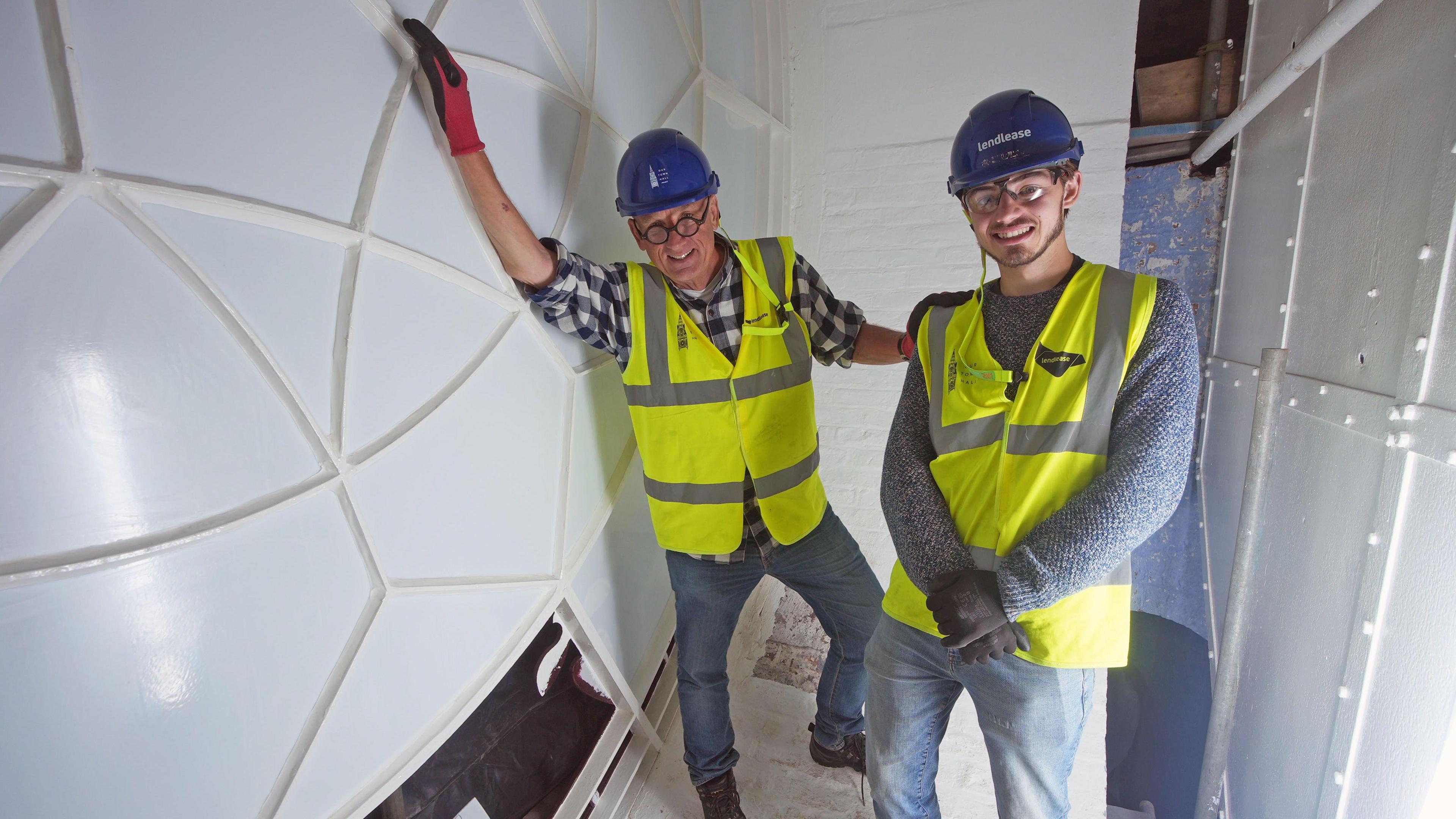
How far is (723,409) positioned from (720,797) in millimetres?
1456

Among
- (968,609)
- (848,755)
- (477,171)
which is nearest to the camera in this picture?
(968,609)

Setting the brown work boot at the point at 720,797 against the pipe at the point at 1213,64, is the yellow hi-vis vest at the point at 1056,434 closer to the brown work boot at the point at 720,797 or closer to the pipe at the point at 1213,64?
the brown work boot at the point at 720,797

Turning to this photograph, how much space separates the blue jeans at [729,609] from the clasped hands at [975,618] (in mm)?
754

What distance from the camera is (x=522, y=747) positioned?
2.22 meters

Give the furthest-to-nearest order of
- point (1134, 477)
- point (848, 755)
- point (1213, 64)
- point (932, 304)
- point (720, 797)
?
1. point (1213, 64)
2. point (848, 755)
3. point (720, 797)
4. point (932, 304)
5. point (1134, 477)

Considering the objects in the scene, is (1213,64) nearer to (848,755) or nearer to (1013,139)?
(1013,139)

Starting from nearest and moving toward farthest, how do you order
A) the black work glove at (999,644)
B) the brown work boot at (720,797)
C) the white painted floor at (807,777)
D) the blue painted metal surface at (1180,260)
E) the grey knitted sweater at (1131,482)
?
1. the grey knitted sweater at (1131,482)
2. the black work glove at (999,644)
3. the brown work boot at (720,797)
4. the white painted floor at (807,777)
5. the blue painted metal surface at (1180,260)

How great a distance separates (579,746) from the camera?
249cm

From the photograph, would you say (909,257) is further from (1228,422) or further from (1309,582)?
(1309,582)

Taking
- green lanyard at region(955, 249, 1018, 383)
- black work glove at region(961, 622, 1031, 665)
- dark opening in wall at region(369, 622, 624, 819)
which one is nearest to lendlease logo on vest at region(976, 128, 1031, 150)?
green lanyard at region(955, 249, 1018, 383)

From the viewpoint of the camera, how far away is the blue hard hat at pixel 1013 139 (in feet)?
5.19

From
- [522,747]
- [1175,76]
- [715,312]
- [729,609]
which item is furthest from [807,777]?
[1175,76]

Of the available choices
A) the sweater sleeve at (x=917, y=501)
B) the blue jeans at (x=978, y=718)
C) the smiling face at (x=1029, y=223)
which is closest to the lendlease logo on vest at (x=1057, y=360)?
→ the smiling face at (x=1029, y=223)

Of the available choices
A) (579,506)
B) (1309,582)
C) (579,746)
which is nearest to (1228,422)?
(1309,582)
